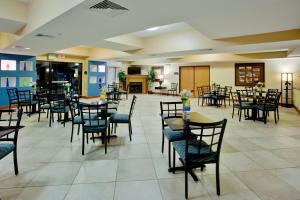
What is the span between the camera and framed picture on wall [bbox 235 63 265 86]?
10.9 m

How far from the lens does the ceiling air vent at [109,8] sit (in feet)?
8.87

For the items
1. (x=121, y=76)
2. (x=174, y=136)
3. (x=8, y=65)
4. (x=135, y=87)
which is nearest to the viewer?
(x=174, y=136)

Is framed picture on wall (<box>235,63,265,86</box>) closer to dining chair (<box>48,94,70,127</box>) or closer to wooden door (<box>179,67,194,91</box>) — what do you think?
wooden door (<box>179,67,194,91</box>)

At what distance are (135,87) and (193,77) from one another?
4.99 metres

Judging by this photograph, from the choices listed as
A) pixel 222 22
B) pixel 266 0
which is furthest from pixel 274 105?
pixel 266 0

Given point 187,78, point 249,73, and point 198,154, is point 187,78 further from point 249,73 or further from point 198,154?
point 198,154

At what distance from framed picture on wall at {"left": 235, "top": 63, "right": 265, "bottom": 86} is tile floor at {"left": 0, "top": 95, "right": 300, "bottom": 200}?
7.29 metres

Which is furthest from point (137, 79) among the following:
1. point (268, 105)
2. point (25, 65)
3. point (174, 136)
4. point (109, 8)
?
point (174, 136)

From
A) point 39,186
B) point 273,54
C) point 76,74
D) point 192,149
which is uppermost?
point 273,54

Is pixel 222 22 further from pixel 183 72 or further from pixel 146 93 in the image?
pixel 146 93

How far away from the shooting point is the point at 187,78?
13969 millimetres

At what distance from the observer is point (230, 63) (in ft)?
38.9

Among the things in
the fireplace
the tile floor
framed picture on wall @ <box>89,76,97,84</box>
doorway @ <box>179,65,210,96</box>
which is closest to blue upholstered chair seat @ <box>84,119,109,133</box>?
the tile floor

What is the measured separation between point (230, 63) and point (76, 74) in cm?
954
